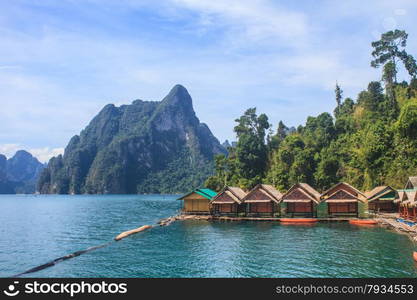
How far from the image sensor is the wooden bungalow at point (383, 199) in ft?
157

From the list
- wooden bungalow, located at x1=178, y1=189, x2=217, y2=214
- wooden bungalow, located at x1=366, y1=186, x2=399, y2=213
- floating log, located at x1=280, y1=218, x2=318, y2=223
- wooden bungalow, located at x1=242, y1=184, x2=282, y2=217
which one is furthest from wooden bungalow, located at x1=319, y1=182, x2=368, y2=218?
A: wooden bungalow, located at x1=178, y1=189, x2=217, y2=214

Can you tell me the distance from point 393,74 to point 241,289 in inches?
2490

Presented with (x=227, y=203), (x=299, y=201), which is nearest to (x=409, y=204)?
(x=299, y=201)

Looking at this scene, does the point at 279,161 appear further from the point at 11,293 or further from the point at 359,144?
the point at 11,293

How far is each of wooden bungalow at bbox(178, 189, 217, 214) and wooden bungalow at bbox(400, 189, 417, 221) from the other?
24089 mm

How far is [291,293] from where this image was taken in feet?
40.9

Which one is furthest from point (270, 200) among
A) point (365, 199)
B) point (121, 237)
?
point (121, 237)

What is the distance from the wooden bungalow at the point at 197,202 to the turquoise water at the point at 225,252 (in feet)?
27.5

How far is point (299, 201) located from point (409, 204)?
39.2 ft

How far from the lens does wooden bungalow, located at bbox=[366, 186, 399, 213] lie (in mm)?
47719

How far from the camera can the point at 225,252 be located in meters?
25.8

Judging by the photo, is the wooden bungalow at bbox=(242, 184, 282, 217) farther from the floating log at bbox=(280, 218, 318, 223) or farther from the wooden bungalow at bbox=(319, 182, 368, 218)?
the wooden bungalow at bbox=(319, 182, 368, 218)

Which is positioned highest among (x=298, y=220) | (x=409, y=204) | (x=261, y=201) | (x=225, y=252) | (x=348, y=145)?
(x=348, y=145)

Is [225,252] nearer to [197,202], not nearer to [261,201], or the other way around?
[261,201]
